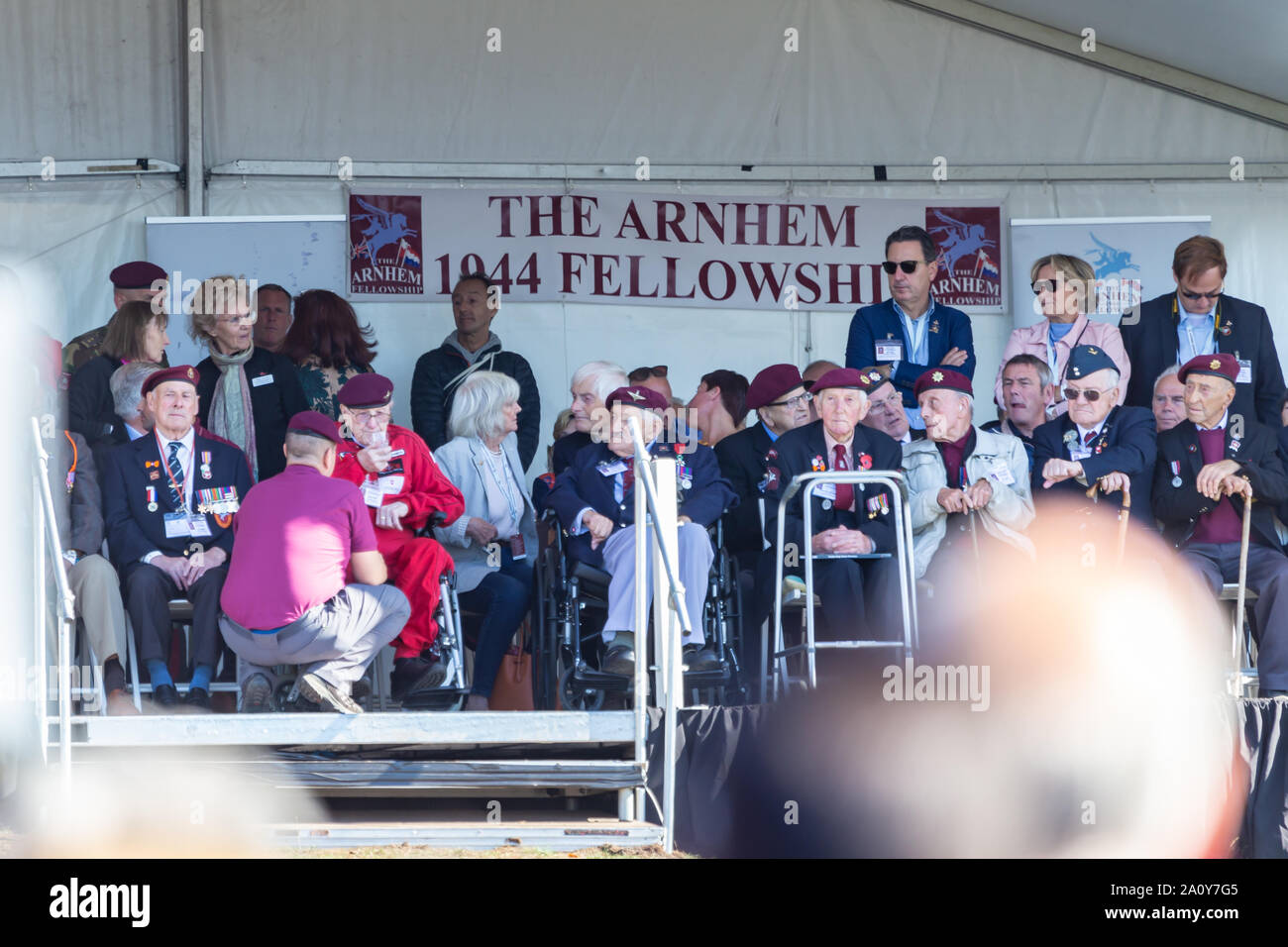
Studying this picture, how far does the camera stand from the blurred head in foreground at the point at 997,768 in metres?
5.20

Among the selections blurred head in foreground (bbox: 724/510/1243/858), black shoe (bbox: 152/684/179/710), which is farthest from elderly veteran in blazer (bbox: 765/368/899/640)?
black shoe (bbox: 152/684/179/710)

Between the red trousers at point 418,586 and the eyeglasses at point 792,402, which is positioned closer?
the red trousers at point 418,586

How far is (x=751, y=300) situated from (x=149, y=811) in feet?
15.3

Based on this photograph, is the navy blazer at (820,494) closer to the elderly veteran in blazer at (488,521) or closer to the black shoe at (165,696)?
the elderly veteran in blazer at (488,521)

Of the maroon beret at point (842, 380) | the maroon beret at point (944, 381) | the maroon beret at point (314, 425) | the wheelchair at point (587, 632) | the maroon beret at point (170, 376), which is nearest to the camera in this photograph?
the maroon beret at point (314, 425)

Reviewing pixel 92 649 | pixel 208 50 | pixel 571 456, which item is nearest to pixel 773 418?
pixel 571 456

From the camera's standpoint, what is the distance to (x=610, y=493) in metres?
6.16

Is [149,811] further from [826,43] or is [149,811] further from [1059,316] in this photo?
[826,43]

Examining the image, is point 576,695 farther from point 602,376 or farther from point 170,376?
point 170,376

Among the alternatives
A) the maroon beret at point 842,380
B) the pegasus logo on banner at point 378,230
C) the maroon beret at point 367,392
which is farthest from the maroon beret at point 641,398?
the pegasus logo on banner at point 378,230

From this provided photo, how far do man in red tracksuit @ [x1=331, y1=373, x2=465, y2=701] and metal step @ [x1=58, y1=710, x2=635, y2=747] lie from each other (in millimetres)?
763

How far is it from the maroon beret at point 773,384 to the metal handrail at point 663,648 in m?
1.73

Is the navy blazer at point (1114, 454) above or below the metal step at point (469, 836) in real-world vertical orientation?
above

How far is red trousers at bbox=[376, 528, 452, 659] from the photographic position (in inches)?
221
